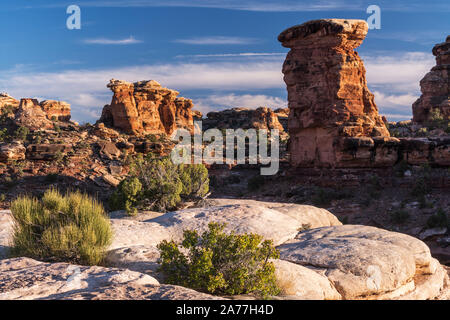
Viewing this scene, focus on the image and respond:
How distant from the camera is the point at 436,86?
41.7 meters

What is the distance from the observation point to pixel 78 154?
1166 inches

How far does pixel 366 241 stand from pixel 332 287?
1787mm

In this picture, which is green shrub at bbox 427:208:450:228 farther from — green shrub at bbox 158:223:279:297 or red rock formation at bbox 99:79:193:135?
red rock formation at bbox 99:79:193:135

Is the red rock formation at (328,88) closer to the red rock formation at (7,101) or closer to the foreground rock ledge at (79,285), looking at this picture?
the foreground rock ledge at (79,285)

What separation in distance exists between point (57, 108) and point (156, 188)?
4015 cm

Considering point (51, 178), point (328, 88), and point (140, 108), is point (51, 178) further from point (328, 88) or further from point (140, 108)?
point (328, 88)

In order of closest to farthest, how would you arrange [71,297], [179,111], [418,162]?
[71,297], [418,162], [179,111]

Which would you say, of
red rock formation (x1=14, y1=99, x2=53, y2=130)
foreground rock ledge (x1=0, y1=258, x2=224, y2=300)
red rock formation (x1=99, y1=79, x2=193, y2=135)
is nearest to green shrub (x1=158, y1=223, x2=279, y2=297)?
foreground rock ledge (x1=0, y1=258, x2=224, y2=300)

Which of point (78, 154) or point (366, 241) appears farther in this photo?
point (78, 154)

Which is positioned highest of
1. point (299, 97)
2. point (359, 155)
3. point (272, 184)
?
point (299, 97)

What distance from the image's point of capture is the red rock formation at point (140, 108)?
39.1 m

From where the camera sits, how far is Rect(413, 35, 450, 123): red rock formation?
41.4 m

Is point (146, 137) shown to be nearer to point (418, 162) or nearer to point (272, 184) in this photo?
point (272, 184)
